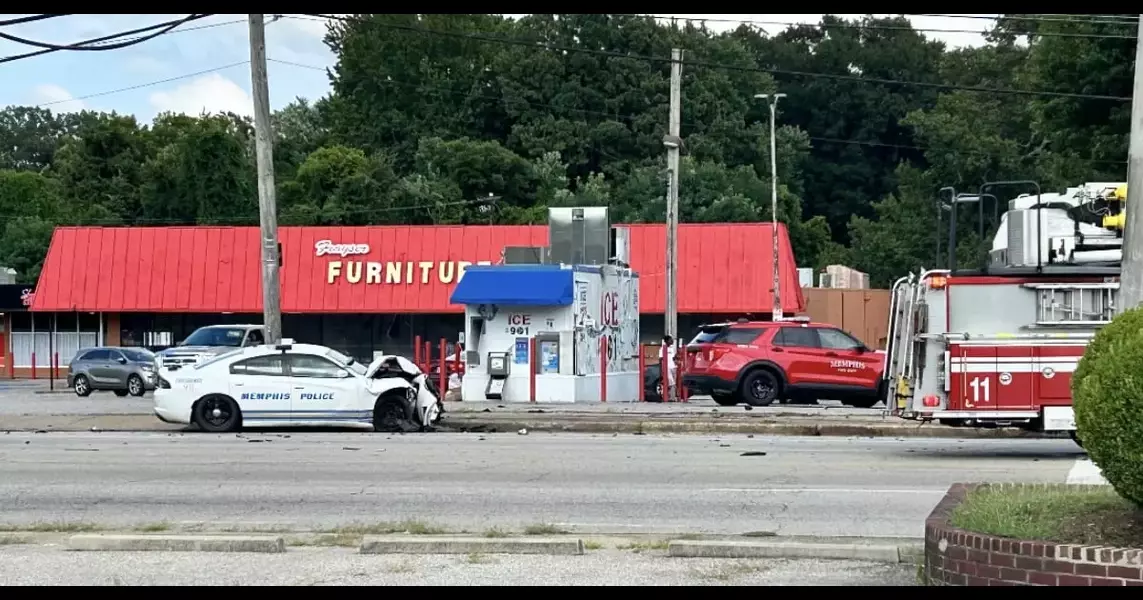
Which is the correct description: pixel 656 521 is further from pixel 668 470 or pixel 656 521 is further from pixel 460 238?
pixel 460 238

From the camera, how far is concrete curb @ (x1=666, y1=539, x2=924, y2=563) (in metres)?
9.01

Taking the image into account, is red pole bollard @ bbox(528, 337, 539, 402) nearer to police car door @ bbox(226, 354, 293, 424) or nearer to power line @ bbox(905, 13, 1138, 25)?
police car door @ bbox(226, 354, 293, 424)

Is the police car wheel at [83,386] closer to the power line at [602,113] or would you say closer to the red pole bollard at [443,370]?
the red pole bollard at [443,370]

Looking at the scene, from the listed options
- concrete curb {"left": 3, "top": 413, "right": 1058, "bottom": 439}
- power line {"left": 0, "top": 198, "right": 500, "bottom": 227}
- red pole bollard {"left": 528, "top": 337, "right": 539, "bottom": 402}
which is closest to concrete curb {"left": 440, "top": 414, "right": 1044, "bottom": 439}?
concrete curb {"left": 3, "top": 413, "right": 1058, "bottom": 439}

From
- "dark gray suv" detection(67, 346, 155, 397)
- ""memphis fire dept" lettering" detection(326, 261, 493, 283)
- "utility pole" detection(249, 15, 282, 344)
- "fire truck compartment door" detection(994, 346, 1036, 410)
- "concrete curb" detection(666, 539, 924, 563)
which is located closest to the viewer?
"concrete curb" detection(666, 539, 924, 563)

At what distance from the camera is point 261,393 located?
20641 millimetres

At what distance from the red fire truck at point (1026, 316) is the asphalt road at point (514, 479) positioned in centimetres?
68

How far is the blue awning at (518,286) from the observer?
87.2 ft

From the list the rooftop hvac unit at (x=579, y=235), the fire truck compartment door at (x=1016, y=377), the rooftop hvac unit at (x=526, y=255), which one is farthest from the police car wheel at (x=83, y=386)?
the fire truck compartment door at (x=1016, y=377)

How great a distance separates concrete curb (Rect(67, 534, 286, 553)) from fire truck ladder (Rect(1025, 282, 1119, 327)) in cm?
955

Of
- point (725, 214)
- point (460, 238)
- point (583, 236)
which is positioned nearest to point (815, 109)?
point (725, 214)

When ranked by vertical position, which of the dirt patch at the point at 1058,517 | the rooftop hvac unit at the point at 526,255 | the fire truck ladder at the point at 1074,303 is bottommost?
the dirt patch at the point at 1058,517

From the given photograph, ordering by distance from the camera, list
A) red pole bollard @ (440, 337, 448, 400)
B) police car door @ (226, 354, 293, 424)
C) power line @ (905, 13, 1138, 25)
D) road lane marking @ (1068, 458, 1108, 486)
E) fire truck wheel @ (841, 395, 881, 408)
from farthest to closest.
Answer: red pole bollard @ (440, 337, 448, 400), fire truck wheel @ (841, 395, 881, 408), police car door @ (226, 354, 293, 424), road lane marking @ (1068, 458, 1108, 486), power line @ (905, 13, 1138, 25)

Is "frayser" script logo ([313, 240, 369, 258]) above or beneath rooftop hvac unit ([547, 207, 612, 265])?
above
